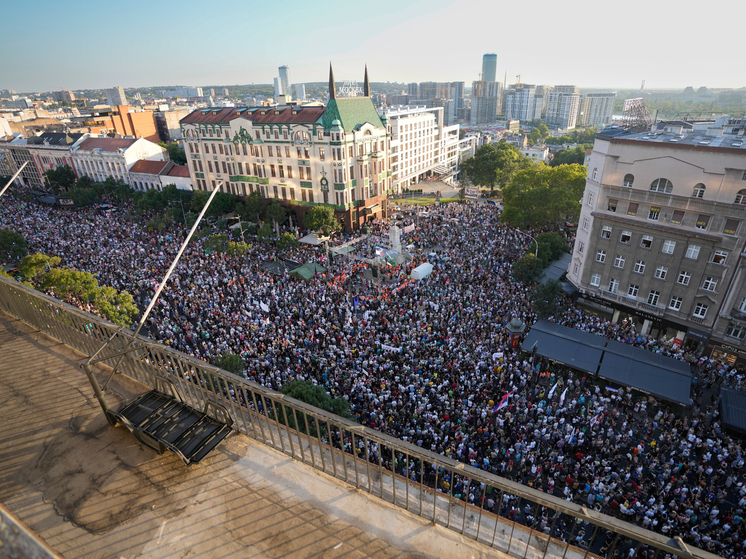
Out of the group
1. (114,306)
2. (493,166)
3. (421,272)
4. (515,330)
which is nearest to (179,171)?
(114,306)

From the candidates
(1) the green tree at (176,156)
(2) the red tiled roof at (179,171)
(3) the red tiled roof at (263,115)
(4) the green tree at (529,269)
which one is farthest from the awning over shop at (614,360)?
(1) the green tree at (176,156)

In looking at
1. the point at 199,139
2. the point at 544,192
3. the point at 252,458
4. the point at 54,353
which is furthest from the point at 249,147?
the point at 252,458

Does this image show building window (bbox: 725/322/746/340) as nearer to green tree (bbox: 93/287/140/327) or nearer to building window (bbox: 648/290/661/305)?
building window (bbox: 648/290/661/305)

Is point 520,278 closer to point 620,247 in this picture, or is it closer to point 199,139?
point 620,247

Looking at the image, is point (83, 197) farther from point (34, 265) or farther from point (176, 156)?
point (34, 265)

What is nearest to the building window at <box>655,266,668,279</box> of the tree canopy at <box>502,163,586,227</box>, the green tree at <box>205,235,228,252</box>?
the tree canopy at <box>502,163,586,227</box>
